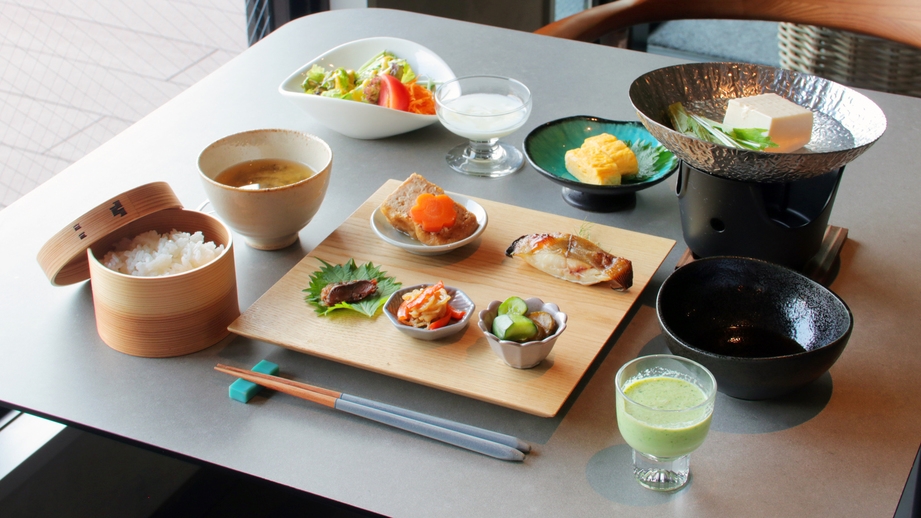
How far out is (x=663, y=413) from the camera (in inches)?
33.7

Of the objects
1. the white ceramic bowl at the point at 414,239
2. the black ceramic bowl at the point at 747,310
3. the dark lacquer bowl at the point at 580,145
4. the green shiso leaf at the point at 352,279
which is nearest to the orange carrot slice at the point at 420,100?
the dark lacquer bowl at the point at 580,145

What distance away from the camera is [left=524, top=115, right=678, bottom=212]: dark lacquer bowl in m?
1.41

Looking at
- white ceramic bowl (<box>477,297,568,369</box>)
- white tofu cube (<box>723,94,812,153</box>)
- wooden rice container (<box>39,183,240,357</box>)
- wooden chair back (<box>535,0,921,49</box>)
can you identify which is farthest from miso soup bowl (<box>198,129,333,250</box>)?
wooden chair back (<box>535,0,921,49</box>)

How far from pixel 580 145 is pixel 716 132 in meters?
0.39

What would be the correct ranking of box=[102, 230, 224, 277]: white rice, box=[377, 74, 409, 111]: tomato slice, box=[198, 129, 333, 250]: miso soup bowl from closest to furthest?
box=[102, 230, 224, 277]: white rice → box=[198, 129, 333, 250]: miso soup bowl → box=[377, 74, 409, 111]: tomato slice

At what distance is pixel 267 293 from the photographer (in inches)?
46.4

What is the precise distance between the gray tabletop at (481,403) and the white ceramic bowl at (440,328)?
0.24 ft

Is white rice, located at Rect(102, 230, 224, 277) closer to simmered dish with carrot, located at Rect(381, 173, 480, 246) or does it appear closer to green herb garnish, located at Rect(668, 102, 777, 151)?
simmered dish with carrot, located at Rect(381, 173, 480, 246)

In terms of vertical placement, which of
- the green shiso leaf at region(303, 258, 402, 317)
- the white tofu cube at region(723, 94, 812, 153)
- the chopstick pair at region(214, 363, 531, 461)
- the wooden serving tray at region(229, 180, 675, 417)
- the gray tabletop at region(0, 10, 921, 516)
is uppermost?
the white tofu cube at region(723, 94, 812, 153)

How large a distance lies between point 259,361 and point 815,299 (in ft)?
2.56

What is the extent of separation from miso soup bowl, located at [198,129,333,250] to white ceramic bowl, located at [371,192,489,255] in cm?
11

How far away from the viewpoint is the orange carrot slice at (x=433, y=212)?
1.27 meters

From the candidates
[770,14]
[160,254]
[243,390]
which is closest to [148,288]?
[160,254]

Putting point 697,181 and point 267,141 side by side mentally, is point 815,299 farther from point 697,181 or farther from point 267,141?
point 267,141
